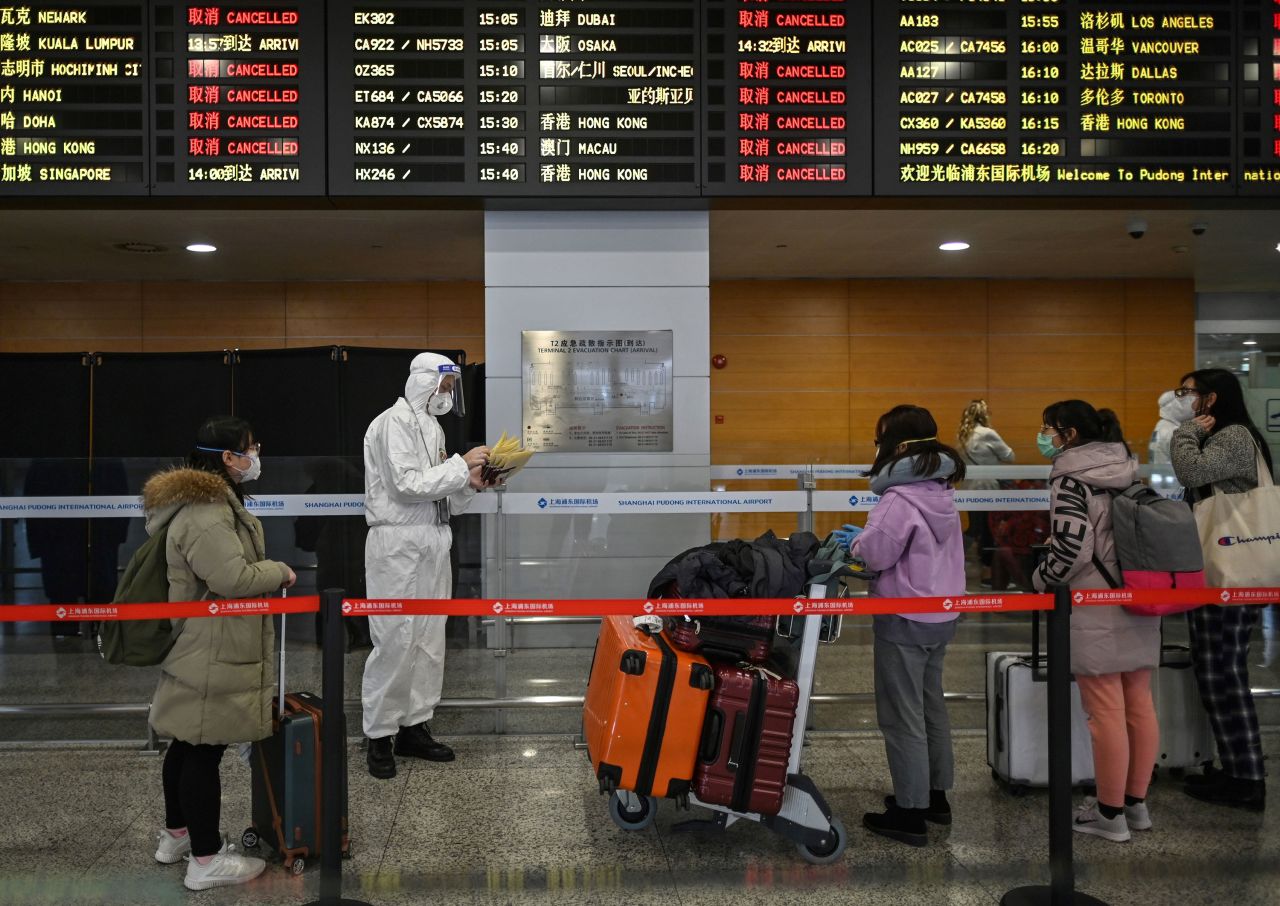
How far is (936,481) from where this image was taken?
331cm

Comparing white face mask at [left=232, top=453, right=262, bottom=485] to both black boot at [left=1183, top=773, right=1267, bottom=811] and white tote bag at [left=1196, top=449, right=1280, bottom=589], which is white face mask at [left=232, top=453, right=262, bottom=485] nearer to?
white tote bag at [left=1196, top=449, right=1280, bottom=589]

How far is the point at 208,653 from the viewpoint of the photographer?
117 inches

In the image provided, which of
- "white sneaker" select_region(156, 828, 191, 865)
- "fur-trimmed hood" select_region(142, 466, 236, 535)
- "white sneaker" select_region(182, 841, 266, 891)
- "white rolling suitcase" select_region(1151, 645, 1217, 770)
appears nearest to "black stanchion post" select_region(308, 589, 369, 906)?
"white sneaker" select_region(182, 841, 266, 891)

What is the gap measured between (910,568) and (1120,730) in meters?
0.91

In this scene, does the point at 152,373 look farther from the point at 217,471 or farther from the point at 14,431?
the point at 217,471

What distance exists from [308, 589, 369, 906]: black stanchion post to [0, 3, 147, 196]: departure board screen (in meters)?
3.43

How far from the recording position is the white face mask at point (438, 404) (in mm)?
4180

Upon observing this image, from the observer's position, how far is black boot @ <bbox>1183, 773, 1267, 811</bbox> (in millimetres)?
3678

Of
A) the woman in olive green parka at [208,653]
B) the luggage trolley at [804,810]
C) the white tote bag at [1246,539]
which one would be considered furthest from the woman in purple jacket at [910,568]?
the woman in olive green parka at [208,653]

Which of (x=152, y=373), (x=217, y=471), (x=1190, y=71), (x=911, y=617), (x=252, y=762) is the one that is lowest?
(x=252, y=762)

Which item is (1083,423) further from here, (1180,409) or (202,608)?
(1180,409)

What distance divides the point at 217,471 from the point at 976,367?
25.8 feet

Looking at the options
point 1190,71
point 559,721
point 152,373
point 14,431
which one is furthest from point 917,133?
point 14,431

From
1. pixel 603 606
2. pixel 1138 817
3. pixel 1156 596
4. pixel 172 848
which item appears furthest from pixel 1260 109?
pixel 172 848
